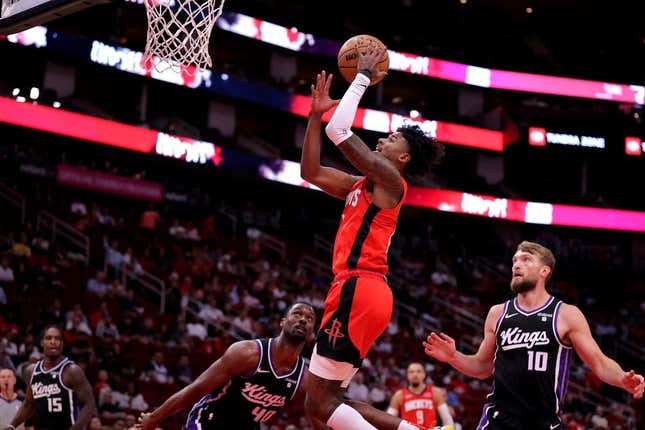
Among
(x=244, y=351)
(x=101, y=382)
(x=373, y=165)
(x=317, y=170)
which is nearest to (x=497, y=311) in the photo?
(x=373, y=165)

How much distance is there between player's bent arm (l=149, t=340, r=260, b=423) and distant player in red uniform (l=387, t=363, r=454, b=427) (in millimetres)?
4055

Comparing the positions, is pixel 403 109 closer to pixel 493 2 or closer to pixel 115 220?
pixel 493 2

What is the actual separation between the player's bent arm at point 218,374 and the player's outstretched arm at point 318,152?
1.48 m

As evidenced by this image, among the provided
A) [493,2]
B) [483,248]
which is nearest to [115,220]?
[483,248]

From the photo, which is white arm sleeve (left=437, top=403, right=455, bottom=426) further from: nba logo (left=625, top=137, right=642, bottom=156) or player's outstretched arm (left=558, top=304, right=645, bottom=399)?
nba logo (left=625, top=137, right=642, bottom=156)

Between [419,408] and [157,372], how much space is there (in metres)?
6.12

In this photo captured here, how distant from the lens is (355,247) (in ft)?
18.6

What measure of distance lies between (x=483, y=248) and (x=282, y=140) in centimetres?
774

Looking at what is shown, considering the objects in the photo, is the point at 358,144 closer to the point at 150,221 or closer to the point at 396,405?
the point at 396,405

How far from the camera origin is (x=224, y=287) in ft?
64.4

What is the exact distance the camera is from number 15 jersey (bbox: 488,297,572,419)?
5761 mm

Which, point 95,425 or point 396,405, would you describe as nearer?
point 396,405

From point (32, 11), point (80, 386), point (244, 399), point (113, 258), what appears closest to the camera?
point (244, 399)

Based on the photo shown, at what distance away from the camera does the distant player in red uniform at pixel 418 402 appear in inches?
411
